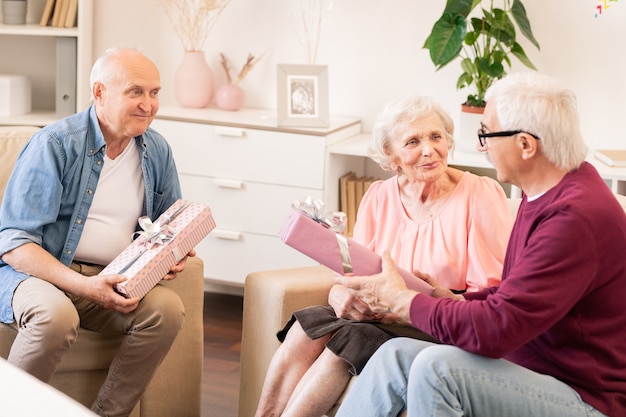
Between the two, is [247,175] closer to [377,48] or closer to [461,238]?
[377,48]

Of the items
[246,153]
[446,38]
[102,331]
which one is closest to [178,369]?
[102,331]

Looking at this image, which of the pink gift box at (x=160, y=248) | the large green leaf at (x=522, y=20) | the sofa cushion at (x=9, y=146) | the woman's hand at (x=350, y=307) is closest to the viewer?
the woman's hand at (x=350, y=307)

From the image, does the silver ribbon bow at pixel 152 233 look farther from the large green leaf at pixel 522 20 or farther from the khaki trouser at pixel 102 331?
the large green leaf at pixel 522 20

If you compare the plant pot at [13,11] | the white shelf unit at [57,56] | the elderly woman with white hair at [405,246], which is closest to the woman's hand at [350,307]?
the elderly woman with white hair at [405,246]

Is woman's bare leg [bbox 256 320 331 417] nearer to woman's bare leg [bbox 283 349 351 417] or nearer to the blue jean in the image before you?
woman's bare leg [bbox 283 349 351 417]

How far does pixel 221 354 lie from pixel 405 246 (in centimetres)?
123

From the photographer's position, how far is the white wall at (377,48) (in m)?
3.59

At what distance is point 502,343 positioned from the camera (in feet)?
5.99

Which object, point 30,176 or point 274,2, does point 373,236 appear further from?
point 274,2

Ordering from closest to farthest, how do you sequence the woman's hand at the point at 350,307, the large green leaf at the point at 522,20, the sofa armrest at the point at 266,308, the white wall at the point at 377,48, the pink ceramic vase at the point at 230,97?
the woman's hand at the point at 350,307 → the sofa armrest at the point at 266,308 → the large green leaf at the point at 522,20 → the white wall at the point at 377,48 → the pink ceramic vase at the point at 230,97

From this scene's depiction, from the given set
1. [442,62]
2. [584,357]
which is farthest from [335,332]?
[442,62]

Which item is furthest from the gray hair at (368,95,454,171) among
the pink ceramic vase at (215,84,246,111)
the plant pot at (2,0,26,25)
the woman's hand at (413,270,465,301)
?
the plant pot at (2,0,26,25)

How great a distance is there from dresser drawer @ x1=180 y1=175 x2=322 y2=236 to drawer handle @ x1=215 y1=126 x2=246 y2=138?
18 cm

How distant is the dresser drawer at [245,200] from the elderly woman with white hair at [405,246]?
3.53 ft
